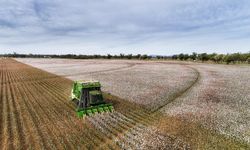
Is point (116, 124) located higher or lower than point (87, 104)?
lower

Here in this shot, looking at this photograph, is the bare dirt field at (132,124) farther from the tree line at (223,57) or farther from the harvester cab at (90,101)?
the tree line at (223,57)

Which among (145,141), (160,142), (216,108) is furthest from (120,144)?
(216,108)

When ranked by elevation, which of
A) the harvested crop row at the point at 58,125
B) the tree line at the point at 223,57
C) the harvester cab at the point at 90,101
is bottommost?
the harvested crop row at the point at 58,125

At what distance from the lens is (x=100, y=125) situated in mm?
14695

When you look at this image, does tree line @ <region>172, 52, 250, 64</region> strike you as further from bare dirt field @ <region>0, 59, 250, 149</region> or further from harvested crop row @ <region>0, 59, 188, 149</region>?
harvested crop row @ <region>0, 59, 188, 149</region>

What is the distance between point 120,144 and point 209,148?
5088mm

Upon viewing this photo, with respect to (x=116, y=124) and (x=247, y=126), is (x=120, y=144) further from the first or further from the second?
(x=247, y=126)

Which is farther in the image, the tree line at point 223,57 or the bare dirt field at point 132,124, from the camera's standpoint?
the tree line at point 223,57

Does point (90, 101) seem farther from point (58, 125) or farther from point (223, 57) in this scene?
point (223, 57)

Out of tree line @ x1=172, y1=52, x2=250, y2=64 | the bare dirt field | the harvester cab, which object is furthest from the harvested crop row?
tree line @ x1=172, y1=52, x2=250, y2=64

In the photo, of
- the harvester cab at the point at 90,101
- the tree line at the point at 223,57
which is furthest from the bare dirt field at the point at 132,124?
the tree line at the point at 223,57

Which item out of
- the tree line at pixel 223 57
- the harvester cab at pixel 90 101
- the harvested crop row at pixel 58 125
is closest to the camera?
the harvested crop row at pixel 58 125

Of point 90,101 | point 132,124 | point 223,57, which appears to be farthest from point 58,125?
point 223,57

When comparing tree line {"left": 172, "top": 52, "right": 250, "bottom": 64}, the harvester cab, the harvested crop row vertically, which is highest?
tree line {"left": 172, "top": 52, "right": 250, "bottom": 64}
